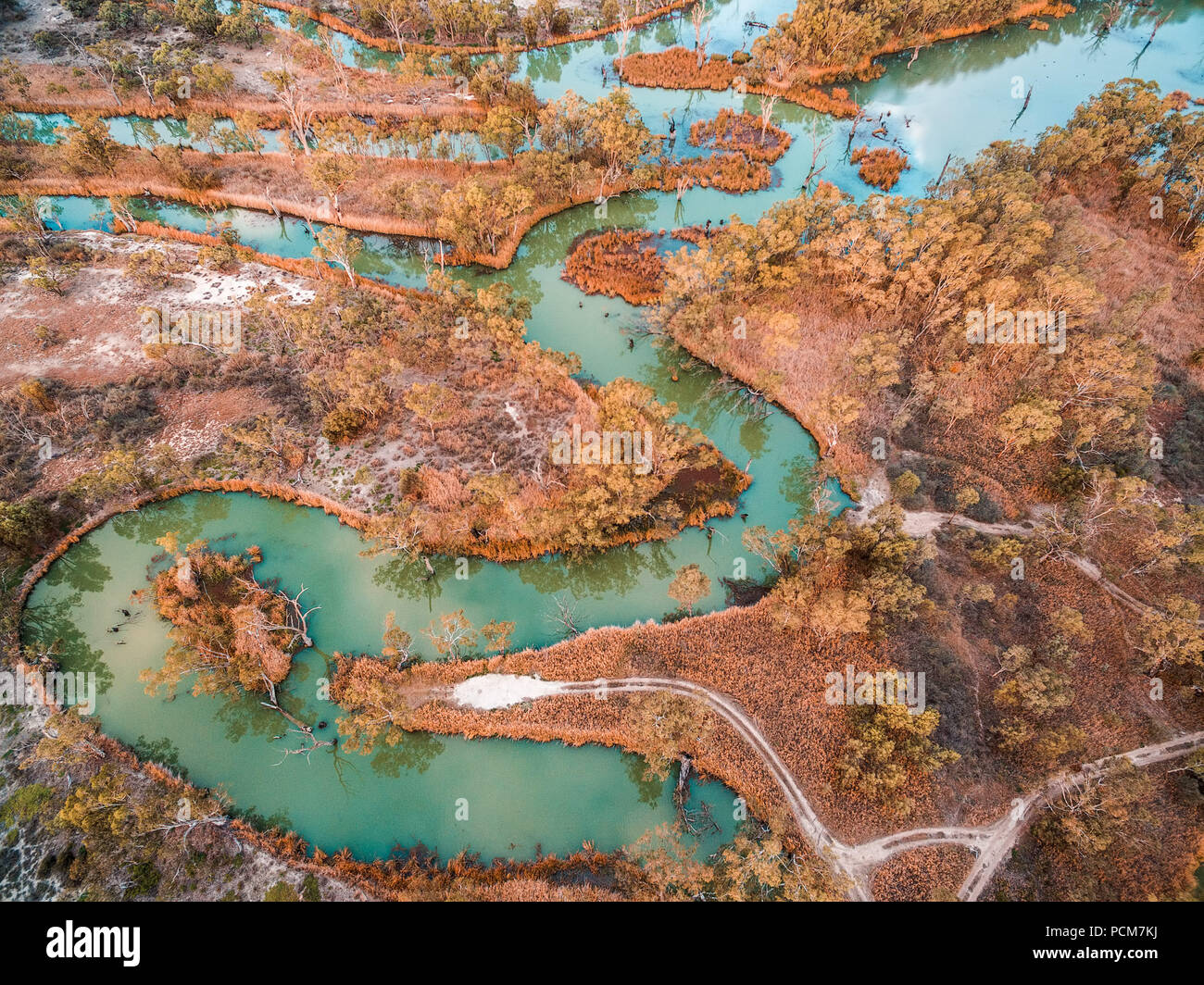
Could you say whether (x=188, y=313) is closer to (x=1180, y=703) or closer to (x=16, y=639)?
(x=16, y=639)

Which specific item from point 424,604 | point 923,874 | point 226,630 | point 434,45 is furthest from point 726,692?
point 434,45

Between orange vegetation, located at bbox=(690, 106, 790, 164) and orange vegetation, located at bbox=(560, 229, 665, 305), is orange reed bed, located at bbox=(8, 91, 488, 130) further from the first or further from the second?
orange vegetation, located at bbox=(690, 106, 790, 164)

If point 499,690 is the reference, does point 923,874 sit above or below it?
below

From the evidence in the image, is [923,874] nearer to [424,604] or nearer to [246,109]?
[424,604]

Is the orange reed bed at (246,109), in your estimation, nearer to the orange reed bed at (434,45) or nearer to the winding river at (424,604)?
the orange reed bed at (434,45)

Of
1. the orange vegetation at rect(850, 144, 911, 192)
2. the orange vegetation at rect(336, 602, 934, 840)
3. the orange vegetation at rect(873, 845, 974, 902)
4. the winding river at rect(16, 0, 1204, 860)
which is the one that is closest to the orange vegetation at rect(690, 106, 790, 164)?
the winding river at rect(16, 0, 1204, 860)
